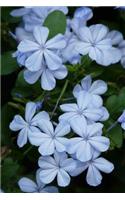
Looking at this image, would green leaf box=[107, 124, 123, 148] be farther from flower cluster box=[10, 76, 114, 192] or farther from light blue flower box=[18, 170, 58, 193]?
light blue flower box=[18, 170, 58, 193]

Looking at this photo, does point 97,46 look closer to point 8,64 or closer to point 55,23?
point 55,23

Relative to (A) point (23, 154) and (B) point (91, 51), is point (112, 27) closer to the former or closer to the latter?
(B) point (91, 51)

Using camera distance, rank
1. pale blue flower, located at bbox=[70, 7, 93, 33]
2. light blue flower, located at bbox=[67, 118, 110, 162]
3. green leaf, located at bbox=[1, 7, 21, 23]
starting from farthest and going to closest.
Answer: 1. green leaf, located at bbox=[1, 7, 21, 23]
2. pale blue flower, located at bbox=[70, 7, 93, 33]
3. light blue flower, located at bbox=[67, 118, 110, 162]

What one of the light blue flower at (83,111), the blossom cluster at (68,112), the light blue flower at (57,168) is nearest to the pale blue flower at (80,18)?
→ the blossom cluster at (68,112)

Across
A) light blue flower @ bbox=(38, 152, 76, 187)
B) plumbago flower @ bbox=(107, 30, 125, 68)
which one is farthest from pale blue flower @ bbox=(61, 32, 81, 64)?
light blue flower @ bbox=(38, 152, 76, 187)

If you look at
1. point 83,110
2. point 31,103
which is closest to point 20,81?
point 31,103

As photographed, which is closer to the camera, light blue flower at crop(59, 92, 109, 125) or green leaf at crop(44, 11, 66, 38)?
light blue flower at crop(59, 92, 109, 125)
